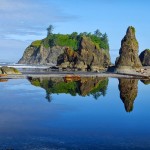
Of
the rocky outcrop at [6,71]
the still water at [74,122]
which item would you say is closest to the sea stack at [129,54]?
the rocky outcrop at [6,71]

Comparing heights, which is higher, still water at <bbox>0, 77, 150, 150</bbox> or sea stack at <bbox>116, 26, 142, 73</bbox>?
sea stack at <bbox>116, 26, 142, 73</bbox>

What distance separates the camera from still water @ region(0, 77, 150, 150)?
30391mm

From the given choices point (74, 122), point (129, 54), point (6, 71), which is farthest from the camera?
point (129, 54)

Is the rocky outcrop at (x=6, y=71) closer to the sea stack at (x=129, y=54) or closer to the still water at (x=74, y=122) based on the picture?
the sea stack at (x=129, y=54)

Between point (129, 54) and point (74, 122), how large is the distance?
406 ft

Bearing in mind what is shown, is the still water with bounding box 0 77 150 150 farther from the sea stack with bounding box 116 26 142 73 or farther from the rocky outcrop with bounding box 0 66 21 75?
the sea stack with bounding box 116 26 142 73

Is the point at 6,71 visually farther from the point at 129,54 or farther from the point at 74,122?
the point at 74,122

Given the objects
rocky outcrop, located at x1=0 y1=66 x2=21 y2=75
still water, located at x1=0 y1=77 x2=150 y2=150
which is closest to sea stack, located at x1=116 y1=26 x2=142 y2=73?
rocky outcrop, located at x1=0 y1=66 x2=21 y2=75

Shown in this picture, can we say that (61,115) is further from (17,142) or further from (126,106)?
(17,142)

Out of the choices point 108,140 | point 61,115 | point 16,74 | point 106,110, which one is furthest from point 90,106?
point 16,74

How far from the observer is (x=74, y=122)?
133 ft

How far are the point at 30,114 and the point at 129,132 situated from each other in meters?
14.8

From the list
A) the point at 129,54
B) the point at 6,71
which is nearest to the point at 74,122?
the point at 6,71

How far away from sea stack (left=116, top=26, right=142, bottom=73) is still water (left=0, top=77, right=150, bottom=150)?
3453 inches
